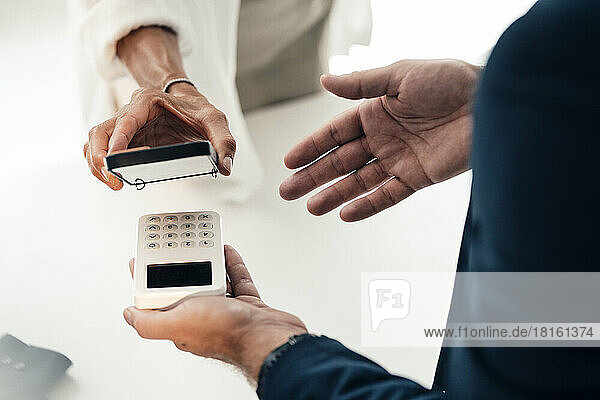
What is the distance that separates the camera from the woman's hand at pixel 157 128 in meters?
0.55

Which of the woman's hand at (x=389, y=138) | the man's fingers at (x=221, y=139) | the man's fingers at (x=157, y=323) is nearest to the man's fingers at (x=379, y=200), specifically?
the woman's hand at (x=389, y=138)

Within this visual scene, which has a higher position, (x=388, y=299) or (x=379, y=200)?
(x=379, y=200)

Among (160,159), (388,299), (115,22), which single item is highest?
(115,22)

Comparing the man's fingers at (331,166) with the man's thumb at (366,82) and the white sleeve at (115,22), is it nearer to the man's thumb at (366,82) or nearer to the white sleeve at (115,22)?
the man's thumb at (366,82)

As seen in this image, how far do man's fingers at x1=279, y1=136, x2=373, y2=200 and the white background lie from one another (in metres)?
0.18

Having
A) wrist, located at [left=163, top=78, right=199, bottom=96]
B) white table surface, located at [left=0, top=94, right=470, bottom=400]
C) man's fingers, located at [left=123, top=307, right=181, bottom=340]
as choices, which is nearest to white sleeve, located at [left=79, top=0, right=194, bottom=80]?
wrist, located at [left=163, top=78, right=199, bottom=96]

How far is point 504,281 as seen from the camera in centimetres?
35

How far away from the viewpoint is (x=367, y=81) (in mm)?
577

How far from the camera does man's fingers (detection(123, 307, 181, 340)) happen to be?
44 cm

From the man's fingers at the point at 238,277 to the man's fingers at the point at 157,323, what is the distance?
0.07 m

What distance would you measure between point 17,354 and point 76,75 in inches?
11.5

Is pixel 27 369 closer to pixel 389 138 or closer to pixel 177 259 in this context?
pixel 177 259

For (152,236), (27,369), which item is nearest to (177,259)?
(152,236)

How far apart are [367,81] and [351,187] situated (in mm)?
101
